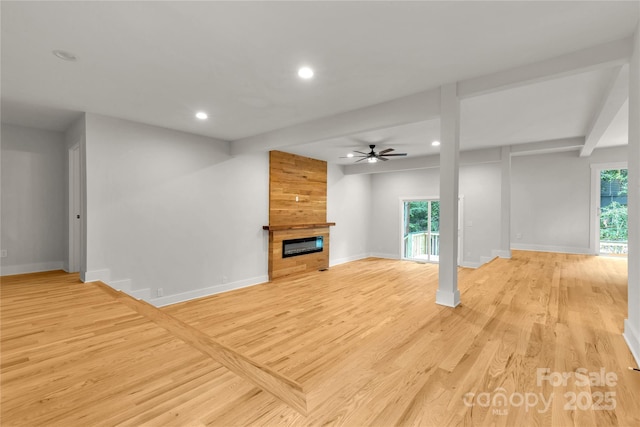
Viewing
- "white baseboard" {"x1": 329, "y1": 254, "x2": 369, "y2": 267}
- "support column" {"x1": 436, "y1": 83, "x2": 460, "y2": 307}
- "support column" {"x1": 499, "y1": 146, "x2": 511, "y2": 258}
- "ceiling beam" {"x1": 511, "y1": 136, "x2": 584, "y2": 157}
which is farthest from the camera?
"white baseboard" {"x1": 329, "y1": 254, "x2": 369, "y2": 267}

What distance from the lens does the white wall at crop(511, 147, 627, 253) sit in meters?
6.41

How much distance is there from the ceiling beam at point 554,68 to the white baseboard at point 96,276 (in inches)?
203

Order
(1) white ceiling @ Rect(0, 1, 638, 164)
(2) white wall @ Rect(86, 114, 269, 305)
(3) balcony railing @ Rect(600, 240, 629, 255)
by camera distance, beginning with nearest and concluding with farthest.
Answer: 1. (1) white ceiling @ Rect(0, 1, 638, 164)
2. (2) white wall @ Rect(86, 114, 269, 305)
3. (3) balcony railing @ Rect(600, 240, 629, 255)

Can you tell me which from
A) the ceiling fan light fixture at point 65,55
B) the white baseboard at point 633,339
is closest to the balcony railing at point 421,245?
the white baseboard at point 633,339

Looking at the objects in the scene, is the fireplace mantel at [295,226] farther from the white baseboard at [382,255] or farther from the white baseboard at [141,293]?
the white baseboard at [141,293]

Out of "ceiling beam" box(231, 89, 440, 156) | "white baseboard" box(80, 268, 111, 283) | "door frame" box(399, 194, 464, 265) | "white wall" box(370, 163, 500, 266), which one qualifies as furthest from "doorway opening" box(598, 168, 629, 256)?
"white baseboard" box(80, 268, 111, 283)

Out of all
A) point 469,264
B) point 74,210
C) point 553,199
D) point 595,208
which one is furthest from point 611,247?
point 74,210

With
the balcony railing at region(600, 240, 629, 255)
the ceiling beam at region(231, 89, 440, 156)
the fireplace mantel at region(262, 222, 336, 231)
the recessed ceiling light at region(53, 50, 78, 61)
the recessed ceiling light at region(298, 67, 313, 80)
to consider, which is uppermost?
the recessed ceiling light at region(298, 67, 313, 80)

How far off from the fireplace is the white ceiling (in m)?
3.56

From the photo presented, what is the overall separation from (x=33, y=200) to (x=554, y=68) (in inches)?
269

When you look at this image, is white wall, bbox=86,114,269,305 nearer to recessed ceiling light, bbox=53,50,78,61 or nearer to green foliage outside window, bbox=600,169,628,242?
recessed ceiling light, bbox=53,50,78,61

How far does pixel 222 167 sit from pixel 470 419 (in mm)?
5324

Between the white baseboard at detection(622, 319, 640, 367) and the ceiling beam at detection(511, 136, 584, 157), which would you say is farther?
the ceiling beam at detection(511, 136, 584, 157)

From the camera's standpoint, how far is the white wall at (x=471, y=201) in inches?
289
